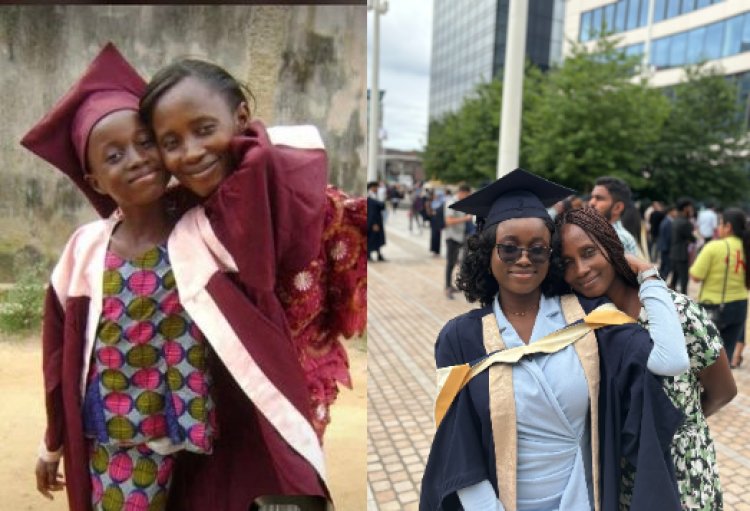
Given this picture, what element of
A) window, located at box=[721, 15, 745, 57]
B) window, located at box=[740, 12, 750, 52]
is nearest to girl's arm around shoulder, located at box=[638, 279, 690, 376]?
window, located at box=[740, 12, 750, 52]

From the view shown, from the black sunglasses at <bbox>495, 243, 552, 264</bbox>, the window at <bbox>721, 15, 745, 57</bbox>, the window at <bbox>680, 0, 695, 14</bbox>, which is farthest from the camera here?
the window at <bbox>680, 0, 695, 14</bbox>

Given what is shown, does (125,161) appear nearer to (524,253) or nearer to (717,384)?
(524,253)

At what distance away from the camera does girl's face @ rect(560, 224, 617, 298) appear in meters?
1.88

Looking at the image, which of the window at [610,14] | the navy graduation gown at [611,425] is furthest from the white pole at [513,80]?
the window at [610,14]

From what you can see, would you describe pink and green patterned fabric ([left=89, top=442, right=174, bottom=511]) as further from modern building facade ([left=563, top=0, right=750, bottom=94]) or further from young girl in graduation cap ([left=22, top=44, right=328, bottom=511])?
modern building facade ([left=563, top=0, right=750, bottom=94])

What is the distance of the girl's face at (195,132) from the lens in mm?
1886

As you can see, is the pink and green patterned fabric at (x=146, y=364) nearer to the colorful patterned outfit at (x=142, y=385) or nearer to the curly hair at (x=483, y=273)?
the colorful patterned outfit at (x=142, y=385)

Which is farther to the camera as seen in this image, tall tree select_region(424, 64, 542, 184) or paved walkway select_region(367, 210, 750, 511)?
tall tree select_region(424, 64, 542, 184)

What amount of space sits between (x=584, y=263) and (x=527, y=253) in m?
0.19

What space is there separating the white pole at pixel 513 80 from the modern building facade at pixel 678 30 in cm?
1645

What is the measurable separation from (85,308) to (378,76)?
11527 millimetres

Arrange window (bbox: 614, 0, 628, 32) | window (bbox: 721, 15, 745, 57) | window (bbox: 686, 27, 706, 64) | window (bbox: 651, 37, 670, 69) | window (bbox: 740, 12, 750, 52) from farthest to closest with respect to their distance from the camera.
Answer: window (bbox: 614, 0, 628, 32) < window (bbox: 651, 37, 670, 69) < window (bbox: 686, 27, 706, 64) < window (bbox: 721, 15, 745, 57) < window (bbox: 740, 12, 750, 52)

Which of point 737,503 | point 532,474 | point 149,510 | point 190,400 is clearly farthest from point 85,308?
point 737,503

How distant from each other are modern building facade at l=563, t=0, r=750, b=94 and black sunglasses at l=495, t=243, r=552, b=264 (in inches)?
843
